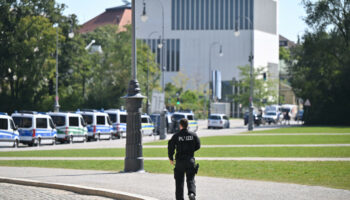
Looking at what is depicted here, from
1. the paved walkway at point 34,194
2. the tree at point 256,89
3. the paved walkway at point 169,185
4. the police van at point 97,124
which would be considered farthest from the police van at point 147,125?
the tree at point 256,89

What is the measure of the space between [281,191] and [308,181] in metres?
2.60

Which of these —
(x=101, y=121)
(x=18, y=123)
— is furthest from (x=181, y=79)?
(x=18, y=123)

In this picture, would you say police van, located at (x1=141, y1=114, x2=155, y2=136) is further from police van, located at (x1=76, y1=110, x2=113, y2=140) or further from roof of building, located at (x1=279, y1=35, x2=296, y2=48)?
roof of building, located at (x1=279, y1=35, x2=296, y2=48)

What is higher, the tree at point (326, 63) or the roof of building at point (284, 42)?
the roof of building at point (284, 42)

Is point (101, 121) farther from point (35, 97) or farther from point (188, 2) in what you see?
point (188, 2)

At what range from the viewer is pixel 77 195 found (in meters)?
14.1

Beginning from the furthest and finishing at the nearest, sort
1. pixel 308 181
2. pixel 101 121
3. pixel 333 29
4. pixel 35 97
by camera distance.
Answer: pixel 333 29 → pixel 35 97 → pixel 101 121 → pixel 308 181

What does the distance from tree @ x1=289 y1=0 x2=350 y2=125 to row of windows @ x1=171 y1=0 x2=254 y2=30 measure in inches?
1781

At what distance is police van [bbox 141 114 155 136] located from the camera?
167 feet

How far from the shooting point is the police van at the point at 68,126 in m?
40.5

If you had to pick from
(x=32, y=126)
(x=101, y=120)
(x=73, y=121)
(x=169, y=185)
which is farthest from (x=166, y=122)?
(x=169, y=185)

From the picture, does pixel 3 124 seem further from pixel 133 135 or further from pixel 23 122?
pixel 133 135

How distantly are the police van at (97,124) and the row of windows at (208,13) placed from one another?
79.9 m

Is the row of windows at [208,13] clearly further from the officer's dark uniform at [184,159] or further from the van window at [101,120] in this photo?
the officer's dark uniform at [184,159]
